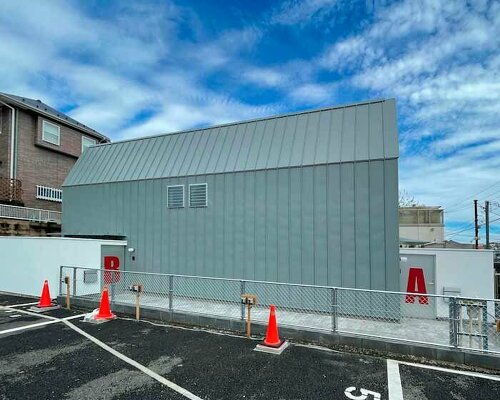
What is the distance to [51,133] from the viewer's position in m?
22.4

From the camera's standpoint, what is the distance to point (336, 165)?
30.8 ft

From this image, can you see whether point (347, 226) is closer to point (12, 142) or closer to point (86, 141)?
point (12, 142)

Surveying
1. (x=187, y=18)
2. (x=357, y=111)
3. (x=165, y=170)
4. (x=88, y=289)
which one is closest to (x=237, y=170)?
(x=165, y=170)

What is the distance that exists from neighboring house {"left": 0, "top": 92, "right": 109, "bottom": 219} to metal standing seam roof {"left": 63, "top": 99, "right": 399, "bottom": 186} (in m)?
8.73

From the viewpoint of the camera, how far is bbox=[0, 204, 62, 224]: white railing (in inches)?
669

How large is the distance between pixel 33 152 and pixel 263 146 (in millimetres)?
17730

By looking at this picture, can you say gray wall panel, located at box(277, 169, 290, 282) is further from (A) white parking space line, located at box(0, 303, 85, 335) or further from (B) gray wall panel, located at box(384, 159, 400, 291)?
(A) white parking space line, located at box(0, 303, 85, 335)

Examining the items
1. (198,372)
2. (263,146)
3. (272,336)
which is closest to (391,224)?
(272,336)

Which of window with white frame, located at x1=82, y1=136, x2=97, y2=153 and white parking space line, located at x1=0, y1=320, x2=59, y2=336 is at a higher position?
window with white frame, located at x1=82, y1=136, x2=97, y2=153

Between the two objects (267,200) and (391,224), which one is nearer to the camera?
(391,224)

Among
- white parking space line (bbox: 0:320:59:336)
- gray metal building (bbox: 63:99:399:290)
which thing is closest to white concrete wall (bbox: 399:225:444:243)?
gray metal building (bbox: 63:99:399:290)

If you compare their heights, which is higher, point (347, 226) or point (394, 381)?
point (347, 226)

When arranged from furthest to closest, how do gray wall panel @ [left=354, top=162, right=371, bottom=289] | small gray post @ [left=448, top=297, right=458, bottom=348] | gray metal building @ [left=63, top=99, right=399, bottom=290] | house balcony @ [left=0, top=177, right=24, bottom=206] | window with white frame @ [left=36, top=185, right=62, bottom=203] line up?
window with white frame @ [left=36, top=185, right=62, bottom=203] < house balcony @ [left=0, top=177, right=24, bottom=206] < gray metal building @ [left=63, top=99, right=399, bottom=290] < gray wall panel @ [left=354, top=162, right=371, bottom=289] < small gray post @ [left=448, top=297, right=458, bottom=348]

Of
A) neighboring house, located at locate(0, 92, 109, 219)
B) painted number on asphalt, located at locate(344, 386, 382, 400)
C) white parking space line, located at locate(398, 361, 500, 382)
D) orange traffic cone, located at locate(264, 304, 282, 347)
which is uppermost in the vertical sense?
neighboring house, located at locate(0, 92, 109, 219)
